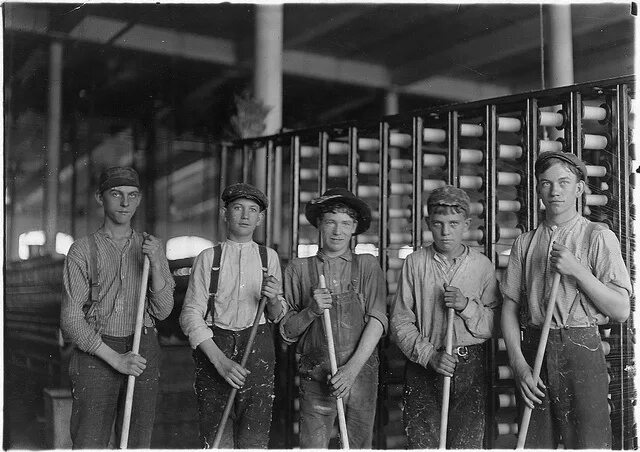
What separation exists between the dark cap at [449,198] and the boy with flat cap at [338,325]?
1.05 ft

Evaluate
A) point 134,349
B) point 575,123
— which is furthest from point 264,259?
point 575,123

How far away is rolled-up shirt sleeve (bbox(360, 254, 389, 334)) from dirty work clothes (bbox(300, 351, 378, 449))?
221mm

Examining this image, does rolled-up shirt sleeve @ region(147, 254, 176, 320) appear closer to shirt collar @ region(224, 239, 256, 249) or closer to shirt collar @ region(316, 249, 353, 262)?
shirt collar @ region(224, 239, 256, 249)

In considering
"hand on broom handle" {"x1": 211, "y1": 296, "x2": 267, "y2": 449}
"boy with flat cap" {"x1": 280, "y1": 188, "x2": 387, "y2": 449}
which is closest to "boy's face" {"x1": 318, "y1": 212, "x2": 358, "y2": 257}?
"boy with flat cap" {"x1": 280, "y1": 188, "x2": 387, "y2": 449}

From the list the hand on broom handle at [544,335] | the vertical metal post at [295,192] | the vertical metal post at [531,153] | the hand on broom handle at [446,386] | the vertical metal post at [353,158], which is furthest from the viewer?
the vertical metal post at [295,192]

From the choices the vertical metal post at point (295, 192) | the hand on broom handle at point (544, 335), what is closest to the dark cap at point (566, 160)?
the hand on broom handle at point (544, 335)

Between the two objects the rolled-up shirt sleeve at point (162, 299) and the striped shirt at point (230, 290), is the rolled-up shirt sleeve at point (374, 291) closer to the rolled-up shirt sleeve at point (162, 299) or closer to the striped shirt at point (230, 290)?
the striped shirt at point (230, 290)

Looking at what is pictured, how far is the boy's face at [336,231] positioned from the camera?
3.04 meters

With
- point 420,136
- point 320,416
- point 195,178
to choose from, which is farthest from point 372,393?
point 195,178

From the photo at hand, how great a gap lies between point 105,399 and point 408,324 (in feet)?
4.01

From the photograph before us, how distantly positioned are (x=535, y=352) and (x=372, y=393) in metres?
0.68

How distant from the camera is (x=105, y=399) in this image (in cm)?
292

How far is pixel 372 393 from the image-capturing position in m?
3.02

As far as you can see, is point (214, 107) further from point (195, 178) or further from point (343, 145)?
point (343, 145)
